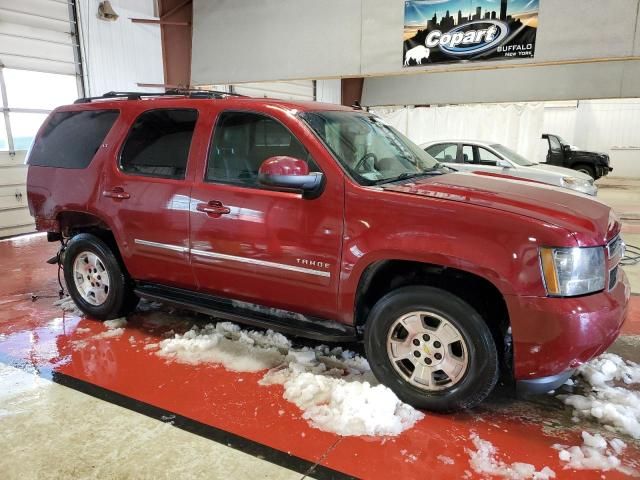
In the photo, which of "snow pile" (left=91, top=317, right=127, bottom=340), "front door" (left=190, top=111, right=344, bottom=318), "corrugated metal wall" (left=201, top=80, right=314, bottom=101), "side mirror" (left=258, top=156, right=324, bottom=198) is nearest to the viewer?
"side mirror" (left=258, top=156, right=324, bottom=198)

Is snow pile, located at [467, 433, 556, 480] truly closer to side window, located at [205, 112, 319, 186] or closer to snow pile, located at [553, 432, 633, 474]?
snow pile, located at [553, 432, 633, 474]

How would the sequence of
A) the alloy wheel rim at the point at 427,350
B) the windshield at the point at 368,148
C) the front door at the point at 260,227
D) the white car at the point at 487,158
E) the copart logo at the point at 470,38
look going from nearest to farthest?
the alloy wheel rim at the point at 427,350
the front door at the point at 260,227
the windshield at the point at 368,148
the copart logo at the point at 470,38
the white car at the point at 487,158

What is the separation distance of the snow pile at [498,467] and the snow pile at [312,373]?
385 millimetres

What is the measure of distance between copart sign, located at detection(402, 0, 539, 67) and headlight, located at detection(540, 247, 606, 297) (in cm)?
547

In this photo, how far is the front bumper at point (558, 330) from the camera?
2309mm

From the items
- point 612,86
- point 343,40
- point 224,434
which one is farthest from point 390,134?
point 612,86

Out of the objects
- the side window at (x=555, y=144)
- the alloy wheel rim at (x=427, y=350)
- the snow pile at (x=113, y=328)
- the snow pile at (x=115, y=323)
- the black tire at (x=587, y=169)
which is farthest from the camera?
the side window at (x=555, y=144)

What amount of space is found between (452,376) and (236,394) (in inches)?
51.9

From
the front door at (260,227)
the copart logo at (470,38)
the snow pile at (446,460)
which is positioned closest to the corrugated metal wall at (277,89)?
the copart logo at (470,38)

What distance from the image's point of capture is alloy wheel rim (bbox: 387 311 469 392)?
2635 millimetres

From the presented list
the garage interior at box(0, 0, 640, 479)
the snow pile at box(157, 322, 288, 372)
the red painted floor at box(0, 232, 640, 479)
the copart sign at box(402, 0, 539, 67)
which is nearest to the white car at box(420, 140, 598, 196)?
the garage interior at box(0, 0, 640, 479)

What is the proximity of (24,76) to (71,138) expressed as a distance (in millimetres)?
5846

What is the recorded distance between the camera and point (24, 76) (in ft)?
28.0

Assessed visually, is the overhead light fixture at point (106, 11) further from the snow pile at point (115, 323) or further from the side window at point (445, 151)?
the snow pile at point (115, 323)
